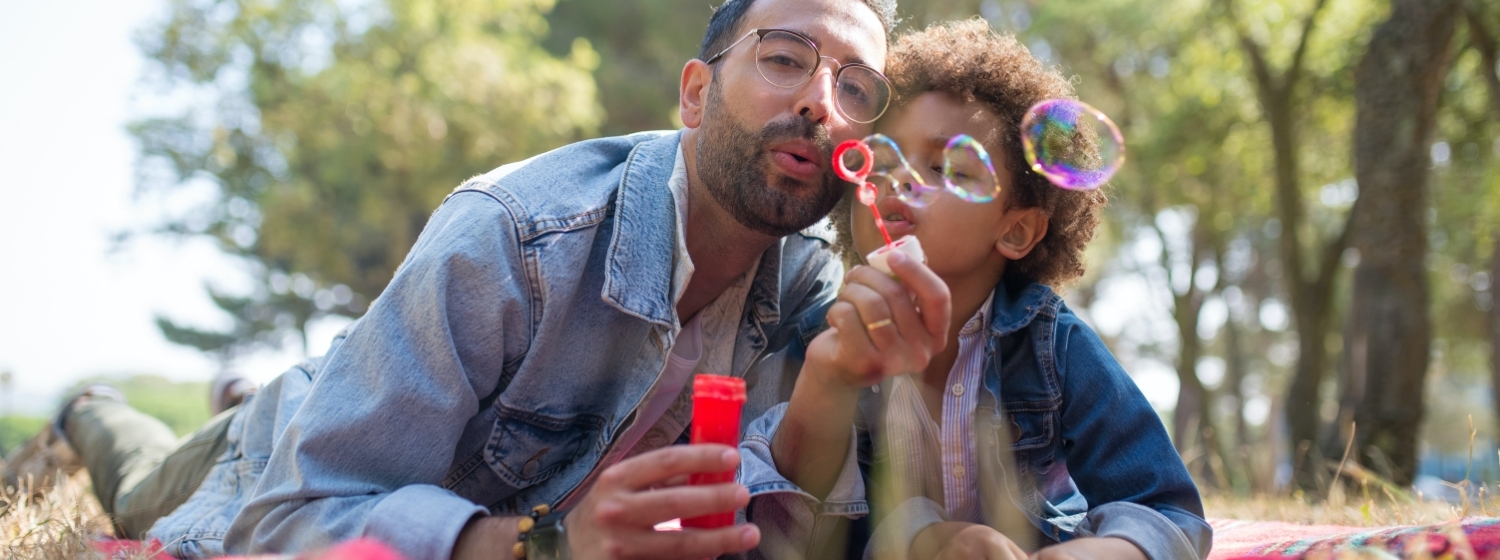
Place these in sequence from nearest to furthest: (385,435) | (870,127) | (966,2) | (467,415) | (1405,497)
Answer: (385,435), (467,415), (870,127), (1405,497), (966,2)

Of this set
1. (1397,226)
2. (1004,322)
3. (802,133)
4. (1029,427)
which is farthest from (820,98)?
(1397,226)

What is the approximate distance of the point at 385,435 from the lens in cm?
191

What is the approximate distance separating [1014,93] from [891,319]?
104cm

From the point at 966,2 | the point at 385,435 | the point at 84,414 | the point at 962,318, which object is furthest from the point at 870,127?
the point at 966,2

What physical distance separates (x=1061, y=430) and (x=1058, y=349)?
0.59 ft

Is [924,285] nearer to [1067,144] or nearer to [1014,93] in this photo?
[1067,144]

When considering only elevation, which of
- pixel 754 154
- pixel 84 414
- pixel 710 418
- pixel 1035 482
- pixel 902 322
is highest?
pixel 754 154

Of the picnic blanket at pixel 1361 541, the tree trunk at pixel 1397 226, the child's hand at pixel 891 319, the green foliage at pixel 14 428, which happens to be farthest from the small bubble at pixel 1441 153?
the green foliage at pixel 14 428

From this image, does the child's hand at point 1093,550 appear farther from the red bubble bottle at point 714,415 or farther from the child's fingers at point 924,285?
the red bubble bottle at point 714,415

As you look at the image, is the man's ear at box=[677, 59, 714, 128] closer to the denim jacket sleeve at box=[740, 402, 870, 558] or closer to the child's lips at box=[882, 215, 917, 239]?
the child's lips at box=[882, 215, 917, 239]

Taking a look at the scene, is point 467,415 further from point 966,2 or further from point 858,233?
point 966,2

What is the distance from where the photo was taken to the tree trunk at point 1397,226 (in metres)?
6.89

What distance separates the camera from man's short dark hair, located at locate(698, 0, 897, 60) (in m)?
2.62

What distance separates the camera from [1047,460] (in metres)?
2.23
